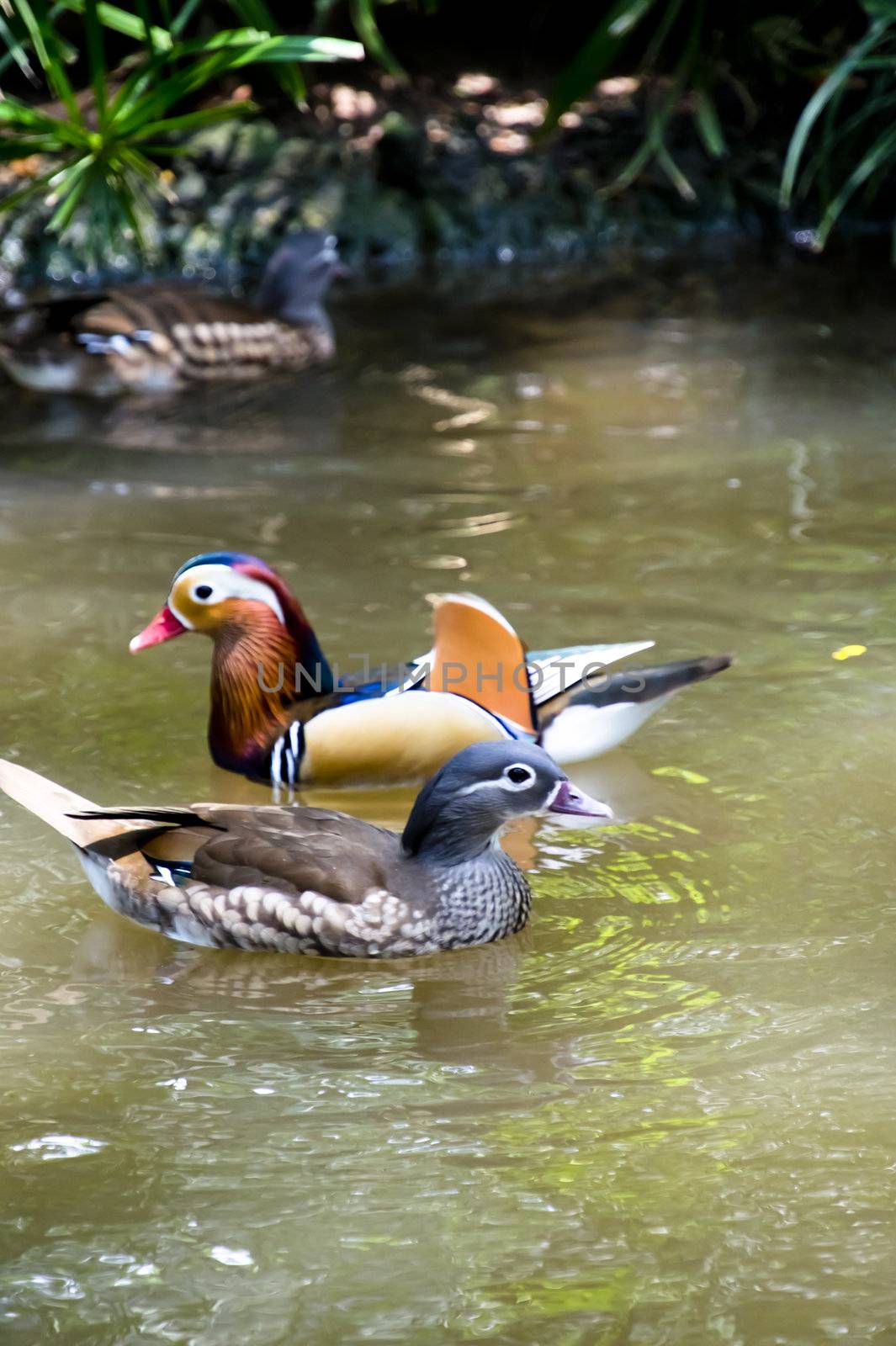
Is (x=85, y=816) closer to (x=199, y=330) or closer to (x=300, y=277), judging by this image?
(x=199, y=330)

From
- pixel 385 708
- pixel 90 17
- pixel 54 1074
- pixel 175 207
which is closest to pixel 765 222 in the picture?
pixel 175 207

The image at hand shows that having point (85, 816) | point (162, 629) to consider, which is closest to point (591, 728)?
point (162, 629)

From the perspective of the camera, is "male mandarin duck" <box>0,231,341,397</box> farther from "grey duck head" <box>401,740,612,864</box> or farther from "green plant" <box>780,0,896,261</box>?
"grey duck head" <box>401,740,612,864</box>

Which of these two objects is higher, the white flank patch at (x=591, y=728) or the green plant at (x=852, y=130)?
the green plant at (x=852, y=130)

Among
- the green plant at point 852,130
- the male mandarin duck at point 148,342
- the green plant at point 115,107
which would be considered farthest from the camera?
the green plant at point 852,130

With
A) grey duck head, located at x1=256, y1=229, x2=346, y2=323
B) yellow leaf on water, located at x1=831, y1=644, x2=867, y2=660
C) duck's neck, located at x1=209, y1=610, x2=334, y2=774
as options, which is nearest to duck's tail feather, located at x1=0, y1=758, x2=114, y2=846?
duck's neck, located at x1=209, y1=610, x2=334, y2=774

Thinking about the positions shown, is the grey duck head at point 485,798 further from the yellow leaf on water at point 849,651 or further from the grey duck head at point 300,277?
the grey duck head at point 300,277

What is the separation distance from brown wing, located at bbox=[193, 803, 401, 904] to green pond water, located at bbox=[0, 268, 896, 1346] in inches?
7.1

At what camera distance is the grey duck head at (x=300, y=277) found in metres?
8.96

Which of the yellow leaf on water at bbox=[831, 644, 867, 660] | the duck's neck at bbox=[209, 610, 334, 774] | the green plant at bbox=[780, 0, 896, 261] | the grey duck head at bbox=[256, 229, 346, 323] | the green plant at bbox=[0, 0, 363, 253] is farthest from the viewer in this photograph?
the grey duck head at bbox=[256, 229, 346, 323]

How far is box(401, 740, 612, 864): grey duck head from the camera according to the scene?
408 cm

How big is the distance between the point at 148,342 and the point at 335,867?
15.6 feet

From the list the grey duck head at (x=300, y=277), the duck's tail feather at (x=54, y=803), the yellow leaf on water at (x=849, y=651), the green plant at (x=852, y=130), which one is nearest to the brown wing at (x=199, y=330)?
the grey duck head at (x=300, y=277)

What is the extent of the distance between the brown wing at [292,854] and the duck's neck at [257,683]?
741 millimetres
